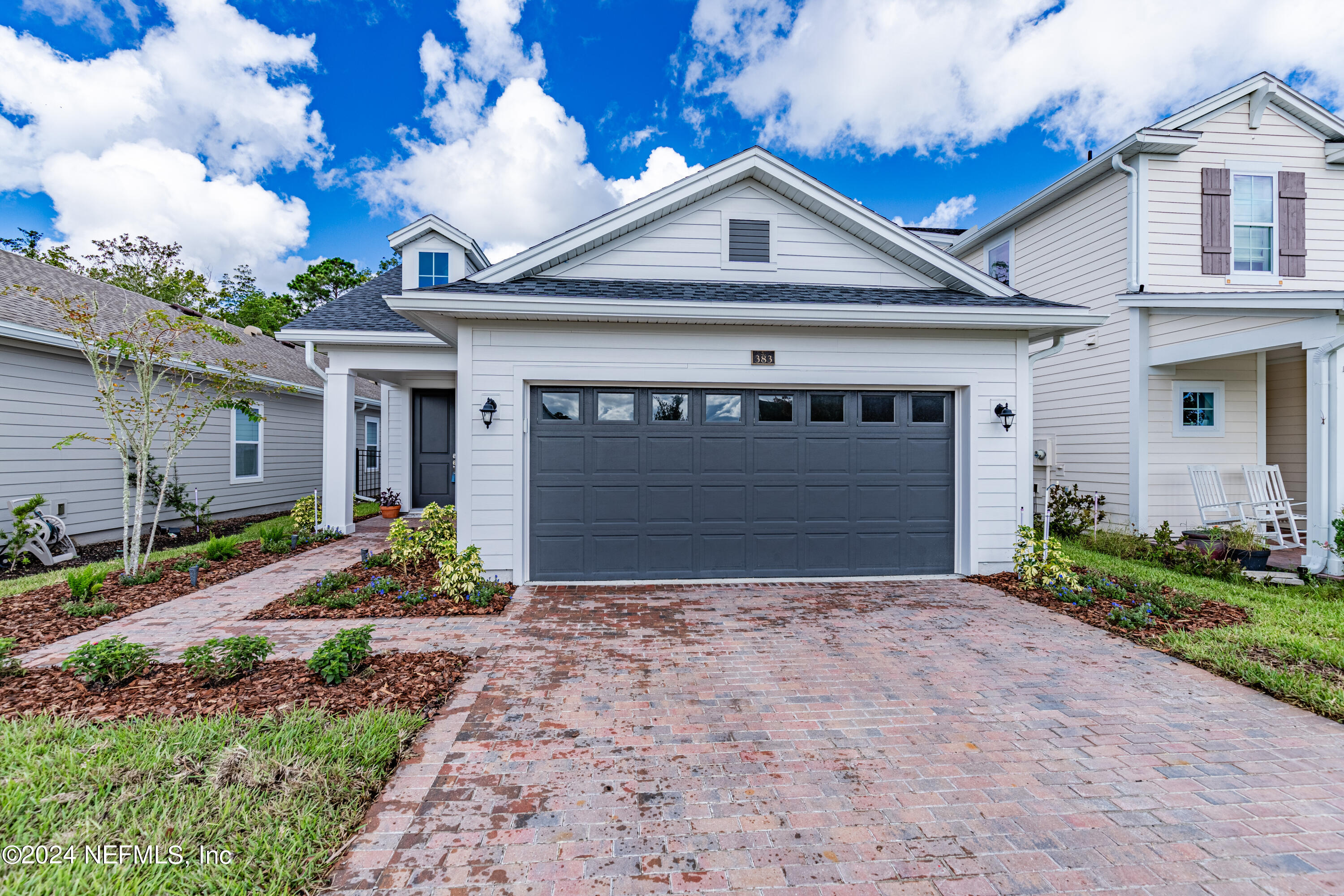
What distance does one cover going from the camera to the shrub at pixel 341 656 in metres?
3.74

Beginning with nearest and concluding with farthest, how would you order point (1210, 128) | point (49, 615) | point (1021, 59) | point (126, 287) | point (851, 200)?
point (49, 615)
point (851, 200)
point (1210, 128)
point (1021, 59)
point (126, 287)

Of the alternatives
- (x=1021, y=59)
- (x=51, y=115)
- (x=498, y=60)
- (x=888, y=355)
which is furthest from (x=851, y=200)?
(x=51, y=115)

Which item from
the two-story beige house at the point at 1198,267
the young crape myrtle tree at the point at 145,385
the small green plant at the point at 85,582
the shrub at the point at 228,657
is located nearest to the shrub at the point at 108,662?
the shrub at the point at 228,657

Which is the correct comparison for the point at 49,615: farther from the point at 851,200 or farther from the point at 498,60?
the point at 498,60

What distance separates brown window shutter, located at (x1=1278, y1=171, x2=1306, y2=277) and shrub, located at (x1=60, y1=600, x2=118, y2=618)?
54.7ft

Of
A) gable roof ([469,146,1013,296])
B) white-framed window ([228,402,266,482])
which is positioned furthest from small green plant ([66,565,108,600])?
white-framed window ([228,402,266,482])

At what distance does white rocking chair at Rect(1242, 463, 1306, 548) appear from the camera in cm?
805

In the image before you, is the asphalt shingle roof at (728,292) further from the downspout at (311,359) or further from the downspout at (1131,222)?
the downspout at (311,359)

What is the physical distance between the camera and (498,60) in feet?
38.8

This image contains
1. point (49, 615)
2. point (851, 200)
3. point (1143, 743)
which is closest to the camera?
point (1143, 743)

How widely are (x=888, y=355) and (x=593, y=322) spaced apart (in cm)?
361

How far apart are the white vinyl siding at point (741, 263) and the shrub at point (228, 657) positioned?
16.4ft

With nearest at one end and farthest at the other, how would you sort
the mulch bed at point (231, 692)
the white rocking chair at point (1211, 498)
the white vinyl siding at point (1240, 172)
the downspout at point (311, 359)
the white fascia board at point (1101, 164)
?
1. the mulch bed at point (231, 692)
2. the white rocking chair at point (1211, 498)
3. the white fascia board at point (1101, 164)
4. the white vinyl siding at point (1240, 172)
5. the downspout at point (311, 359)

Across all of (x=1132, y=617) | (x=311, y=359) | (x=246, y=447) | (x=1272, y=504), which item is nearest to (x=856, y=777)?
(x=1132, y=617)
